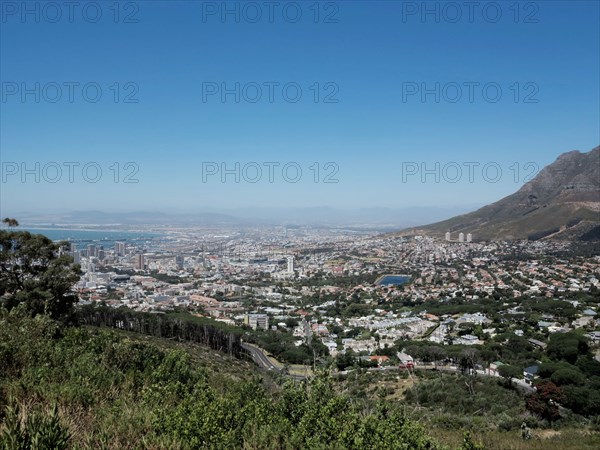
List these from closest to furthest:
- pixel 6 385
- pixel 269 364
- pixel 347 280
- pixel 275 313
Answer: pixel 6 385 < pixel 269 364 < pixel 275 313 < pixel 347 280

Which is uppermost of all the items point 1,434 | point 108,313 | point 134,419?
point 1,434

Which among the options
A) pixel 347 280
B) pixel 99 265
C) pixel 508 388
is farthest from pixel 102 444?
pixel 99 265

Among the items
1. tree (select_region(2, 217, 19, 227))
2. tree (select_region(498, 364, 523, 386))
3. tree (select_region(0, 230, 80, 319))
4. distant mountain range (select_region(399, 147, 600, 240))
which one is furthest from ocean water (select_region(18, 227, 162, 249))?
distant mountain range (select_region(399, 147, 600, 240))

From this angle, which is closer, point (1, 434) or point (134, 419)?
point (1, 434)

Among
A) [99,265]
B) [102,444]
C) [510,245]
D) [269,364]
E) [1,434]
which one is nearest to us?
[1,434]

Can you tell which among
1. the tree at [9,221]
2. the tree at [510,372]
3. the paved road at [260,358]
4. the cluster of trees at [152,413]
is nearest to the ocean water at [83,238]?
the paved road at [260,358]

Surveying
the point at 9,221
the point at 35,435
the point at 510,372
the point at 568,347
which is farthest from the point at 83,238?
the point at 35,435

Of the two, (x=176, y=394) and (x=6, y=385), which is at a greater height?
(x=6, y=385)

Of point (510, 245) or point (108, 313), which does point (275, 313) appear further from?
point (510, 245)
